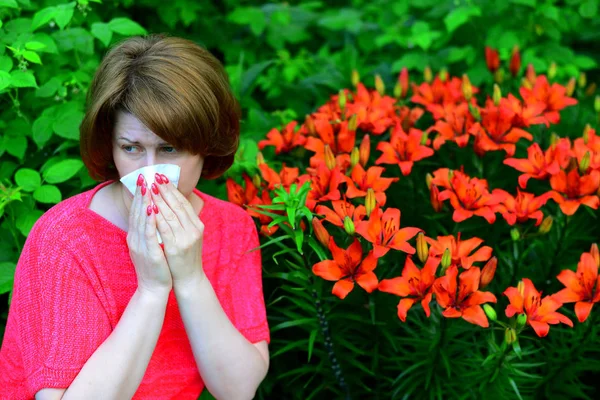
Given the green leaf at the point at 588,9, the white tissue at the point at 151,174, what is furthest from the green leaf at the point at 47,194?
the green leaf at the point at 588,9

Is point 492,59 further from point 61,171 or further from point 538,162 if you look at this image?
point 61,171

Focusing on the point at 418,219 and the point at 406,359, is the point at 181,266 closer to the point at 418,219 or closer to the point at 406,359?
the point at 406,359

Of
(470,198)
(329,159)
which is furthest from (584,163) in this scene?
(329,159)

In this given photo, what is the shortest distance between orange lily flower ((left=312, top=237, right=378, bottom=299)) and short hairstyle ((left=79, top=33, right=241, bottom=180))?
400 millimetres

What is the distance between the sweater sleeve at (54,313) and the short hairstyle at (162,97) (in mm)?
254

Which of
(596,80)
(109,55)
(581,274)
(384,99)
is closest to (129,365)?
(109,55)

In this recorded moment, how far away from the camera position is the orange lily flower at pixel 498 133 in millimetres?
2391

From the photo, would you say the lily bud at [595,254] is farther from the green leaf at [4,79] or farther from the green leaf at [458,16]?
the green leaf at [4,79]

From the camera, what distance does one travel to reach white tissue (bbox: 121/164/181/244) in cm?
166

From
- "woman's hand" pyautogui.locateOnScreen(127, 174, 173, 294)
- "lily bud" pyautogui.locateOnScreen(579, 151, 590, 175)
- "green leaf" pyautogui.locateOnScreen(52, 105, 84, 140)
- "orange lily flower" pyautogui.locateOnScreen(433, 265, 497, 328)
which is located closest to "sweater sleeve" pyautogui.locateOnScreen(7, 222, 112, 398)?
"woman's hand" pyautogui.locateOnScreen(127, 174, 173, 294)

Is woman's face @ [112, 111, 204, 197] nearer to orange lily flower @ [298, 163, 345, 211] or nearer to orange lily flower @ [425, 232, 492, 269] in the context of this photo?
orange lily flower @ [298, 163, 345, 211]

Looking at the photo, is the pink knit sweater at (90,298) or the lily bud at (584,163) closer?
the pink knit sweater at (90,298)

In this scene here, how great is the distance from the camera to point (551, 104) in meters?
2.73

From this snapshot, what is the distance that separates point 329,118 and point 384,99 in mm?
284
